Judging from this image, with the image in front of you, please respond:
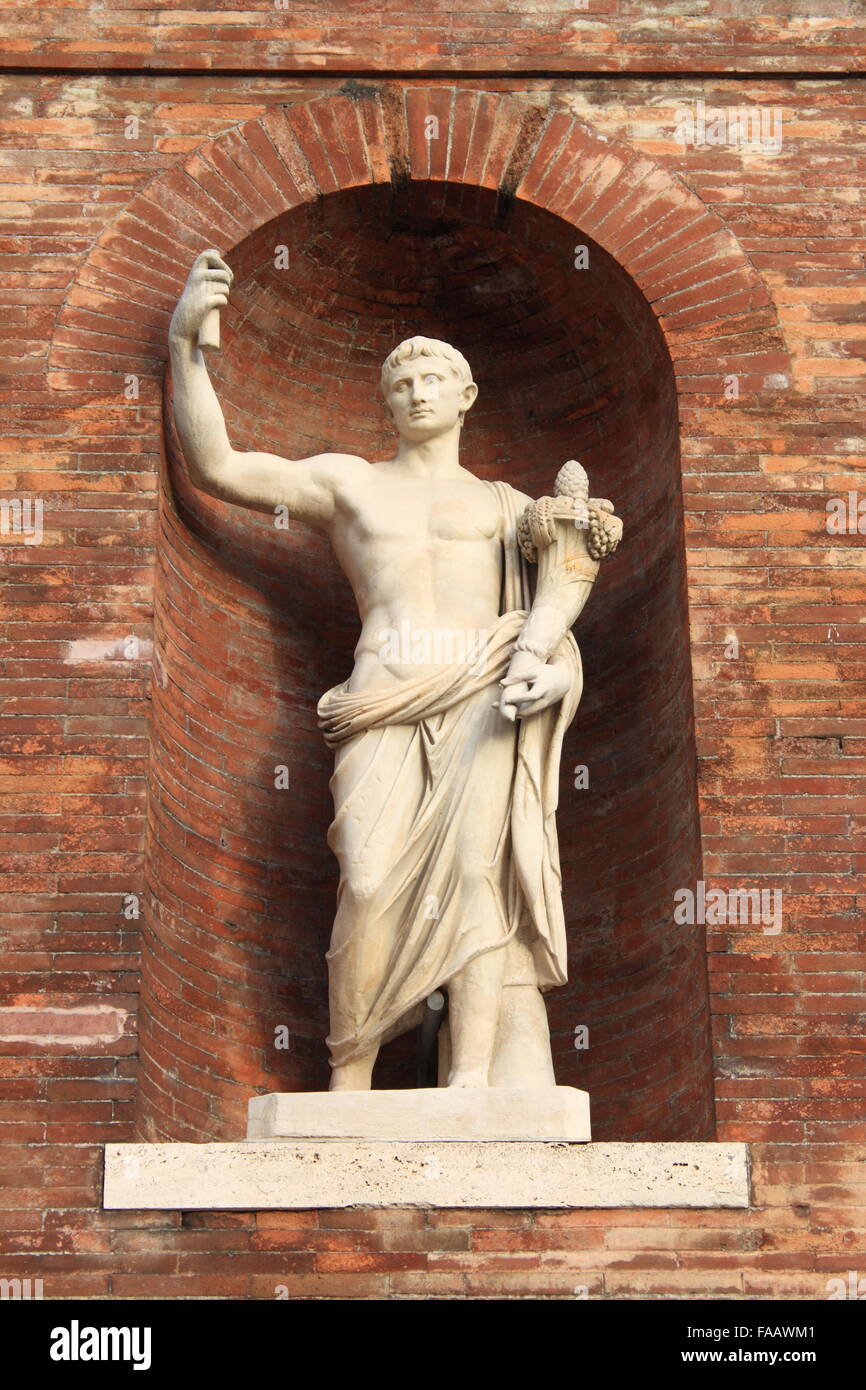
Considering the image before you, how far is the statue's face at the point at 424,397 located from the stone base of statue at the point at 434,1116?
9.36 ft

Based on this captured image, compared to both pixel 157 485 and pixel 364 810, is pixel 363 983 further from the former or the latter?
pixel 157 485

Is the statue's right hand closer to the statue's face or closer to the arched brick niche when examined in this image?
the arched brick niche

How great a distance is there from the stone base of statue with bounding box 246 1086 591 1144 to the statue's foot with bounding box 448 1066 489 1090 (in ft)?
0.33

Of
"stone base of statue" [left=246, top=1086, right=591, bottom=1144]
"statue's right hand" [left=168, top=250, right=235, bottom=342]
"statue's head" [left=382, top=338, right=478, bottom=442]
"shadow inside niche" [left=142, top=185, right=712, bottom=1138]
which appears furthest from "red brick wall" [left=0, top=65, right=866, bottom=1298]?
"statue's head" [left=382, top=338, right=478, bottom=442]

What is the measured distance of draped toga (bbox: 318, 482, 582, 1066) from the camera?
9.36 meters

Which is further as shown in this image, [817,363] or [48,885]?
[817,363]

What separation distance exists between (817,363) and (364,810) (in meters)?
2.80

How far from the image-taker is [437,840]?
9.50m

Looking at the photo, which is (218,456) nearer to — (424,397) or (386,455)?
(424,397)

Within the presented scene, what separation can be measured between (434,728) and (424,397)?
1.50 m

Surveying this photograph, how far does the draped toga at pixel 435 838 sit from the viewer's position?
9359 mm

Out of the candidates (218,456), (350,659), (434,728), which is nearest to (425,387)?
(218,456)

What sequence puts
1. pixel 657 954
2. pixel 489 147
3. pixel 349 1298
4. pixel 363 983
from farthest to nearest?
pixel 489 147, pixel 657 954, pixel 363 983, pixel 349 1298
